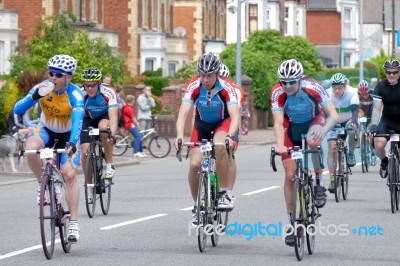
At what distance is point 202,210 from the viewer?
41.9 feet

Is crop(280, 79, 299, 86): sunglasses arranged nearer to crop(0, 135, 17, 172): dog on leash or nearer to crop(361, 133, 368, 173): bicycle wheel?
crop(361, 133, 368, 173): bicycle wheel

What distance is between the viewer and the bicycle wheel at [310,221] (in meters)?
12.4

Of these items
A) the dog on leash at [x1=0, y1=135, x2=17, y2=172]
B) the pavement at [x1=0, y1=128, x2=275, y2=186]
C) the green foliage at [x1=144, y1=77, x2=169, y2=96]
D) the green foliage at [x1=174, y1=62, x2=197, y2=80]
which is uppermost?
the green foliage at [x1=174, y1=62, x2=197, y2=80]

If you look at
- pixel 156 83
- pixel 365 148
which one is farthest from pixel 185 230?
pixel 156 83

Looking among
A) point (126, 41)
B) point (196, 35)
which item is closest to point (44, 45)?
point (126, 41)

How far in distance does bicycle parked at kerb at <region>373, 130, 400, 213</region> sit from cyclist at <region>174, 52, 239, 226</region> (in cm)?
401

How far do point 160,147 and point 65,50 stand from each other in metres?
6.09

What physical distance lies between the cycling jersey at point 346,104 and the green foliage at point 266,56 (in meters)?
32.7

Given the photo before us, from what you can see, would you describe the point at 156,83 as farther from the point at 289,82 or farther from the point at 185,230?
the point at 289,82

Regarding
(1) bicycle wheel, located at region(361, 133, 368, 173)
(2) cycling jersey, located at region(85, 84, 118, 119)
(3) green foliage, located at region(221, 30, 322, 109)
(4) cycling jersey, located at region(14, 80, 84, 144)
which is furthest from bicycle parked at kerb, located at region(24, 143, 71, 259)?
(3) green foliage, located at region(221, 30, 322, 109)

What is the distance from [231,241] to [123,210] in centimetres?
428

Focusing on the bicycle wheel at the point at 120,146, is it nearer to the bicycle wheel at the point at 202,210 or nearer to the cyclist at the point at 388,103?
the cyclist at the point at 388,103

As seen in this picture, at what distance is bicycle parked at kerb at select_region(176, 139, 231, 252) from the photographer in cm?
1270

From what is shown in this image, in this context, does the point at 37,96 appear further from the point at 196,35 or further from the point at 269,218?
the point at 196,35
